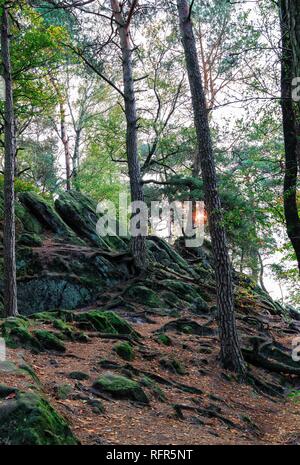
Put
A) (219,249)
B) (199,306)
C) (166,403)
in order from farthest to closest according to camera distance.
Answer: (199,306), (219,249), (166,403)

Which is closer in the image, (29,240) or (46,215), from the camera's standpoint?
(29,240)

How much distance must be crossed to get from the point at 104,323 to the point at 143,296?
3.66 metres

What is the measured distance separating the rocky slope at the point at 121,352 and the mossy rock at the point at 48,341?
0.02 m

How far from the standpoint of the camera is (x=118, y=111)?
27.1 metres

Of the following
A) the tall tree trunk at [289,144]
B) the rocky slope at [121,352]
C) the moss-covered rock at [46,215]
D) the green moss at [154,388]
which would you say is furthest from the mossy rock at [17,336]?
the moss-covered rock at [46,215]

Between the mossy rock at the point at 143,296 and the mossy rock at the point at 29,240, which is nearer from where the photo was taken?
the mossy rock at the point at 143,296

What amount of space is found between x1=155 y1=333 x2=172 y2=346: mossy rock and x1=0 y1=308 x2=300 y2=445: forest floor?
127 mm

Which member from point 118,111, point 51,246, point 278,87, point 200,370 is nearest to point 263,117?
point 278,87

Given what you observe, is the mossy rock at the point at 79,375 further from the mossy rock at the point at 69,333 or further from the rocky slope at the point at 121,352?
the mossy rock at the point at 69,333

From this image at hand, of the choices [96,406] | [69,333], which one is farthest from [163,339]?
[96,406]

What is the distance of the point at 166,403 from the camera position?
6.12 m

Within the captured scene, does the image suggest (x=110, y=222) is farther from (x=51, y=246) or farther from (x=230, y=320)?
(x=230, y=320)

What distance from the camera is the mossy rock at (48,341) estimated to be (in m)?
6.93

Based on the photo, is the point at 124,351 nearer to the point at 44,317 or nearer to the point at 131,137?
the point at 44,317
